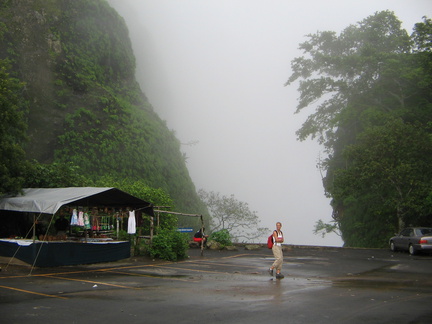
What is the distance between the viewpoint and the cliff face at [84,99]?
41.2 m

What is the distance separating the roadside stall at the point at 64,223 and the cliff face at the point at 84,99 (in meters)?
20.4

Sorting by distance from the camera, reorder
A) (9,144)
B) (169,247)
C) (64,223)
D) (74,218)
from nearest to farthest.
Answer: (74,218) < (9,144) < (64,223) < (169,247)

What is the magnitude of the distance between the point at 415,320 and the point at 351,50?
1662 inches

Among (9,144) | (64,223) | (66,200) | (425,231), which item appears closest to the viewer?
(66,200)

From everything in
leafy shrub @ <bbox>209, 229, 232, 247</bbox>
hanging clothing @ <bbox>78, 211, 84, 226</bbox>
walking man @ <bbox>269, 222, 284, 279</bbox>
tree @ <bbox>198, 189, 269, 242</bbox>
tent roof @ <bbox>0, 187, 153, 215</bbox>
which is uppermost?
tree @ <bbox>198, 189, 269, 242</bbox>

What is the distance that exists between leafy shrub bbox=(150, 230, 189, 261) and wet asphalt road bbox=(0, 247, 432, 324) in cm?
240

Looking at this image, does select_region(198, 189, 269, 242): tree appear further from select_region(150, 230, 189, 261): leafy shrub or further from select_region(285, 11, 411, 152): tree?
select_region(150, 230, 189, 261): leafy shrub

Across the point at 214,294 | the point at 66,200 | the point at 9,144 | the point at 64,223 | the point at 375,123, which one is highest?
the point at 375,123

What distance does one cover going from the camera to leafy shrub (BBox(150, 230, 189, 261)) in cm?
1955

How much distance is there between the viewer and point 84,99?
4541cm

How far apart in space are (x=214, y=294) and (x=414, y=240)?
1533cm

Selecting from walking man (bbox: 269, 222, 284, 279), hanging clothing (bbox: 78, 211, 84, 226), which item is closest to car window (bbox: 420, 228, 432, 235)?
walking man (bbox: 269, 222, 284, 279)

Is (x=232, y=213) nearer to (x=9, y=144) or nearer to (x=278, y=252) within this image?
(x=9, y=144)

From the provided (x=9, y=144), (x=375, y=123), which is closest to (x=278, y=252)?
(x=9, y=144)
